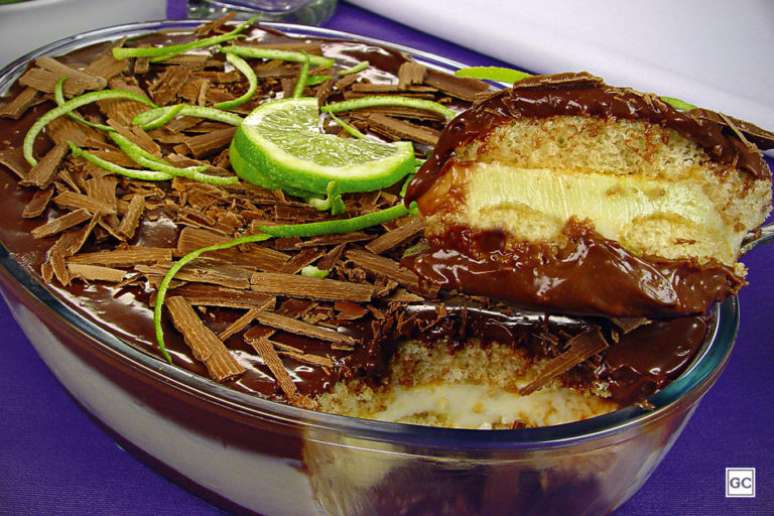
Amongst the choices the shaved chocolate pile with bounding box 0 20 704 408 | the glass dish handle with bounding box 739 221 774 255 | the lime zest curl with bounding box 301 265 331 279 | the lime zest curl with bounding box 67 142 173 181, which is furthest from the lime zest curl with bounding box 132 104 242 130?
the glass dish handle with bounding box 739 221 774 255

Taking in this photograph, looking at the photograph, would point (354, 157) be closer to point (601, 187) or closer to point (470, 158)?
point (470, 158)

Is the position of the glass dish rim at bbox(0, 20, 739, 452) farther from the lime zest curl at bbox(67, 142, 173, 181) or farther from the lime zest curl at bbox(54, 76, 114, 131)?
the lime zest curl at bbox(54, 76, 114, 131)

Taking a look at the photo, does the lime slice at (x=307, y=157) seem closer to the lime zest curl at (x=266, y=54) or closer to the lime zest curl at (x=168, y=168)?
the lime zest curl at (x=168, y=168)

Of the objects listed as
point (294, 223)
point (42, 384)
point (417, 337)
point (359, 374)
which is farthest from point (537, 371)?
point (42, 384)

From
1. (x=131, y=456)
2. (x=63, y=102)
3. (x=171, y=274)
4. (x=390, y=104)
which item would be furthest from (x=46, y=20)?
(x=131, y=456)

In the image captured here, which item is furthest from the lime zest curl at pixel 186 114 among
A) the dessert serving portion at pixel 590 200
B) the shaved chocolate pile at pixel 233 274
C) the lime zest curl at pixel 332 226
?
the dessert serving portion at pixel 590 200
